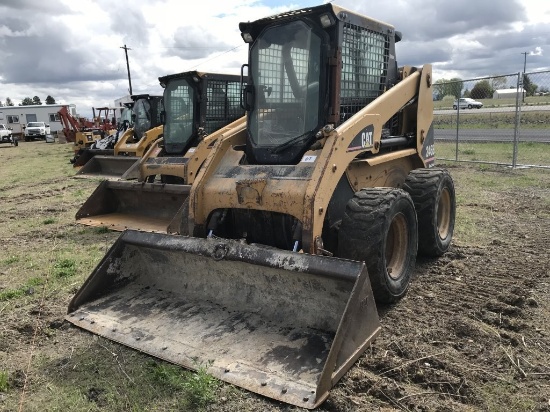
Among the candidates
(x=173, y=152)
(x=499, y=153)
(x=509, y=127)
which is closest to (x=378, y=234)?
(x=173, y=152)

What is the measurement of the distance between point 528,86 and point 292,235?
1168cm

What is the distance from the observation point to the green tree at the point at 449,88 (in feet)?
45.1

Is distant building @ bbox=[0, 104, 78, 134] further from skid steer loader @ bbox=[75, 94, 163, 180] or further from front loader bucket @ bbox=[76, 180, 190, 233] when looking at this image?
front loader bucket @ bbox=[76, 180, 190, 233]

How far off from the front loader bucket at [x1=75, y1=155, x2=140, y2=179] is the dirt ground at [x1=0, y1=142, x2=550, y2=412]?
7891mm

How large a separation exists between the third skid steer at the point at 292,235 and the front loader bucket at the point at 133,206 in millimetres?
2041

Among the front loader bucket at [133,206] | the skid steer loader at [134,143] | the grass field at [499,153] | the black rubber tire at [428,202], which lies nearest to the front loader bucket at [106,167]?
the skid steer loader at [134,143]

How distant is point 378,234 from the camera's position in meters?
3.97

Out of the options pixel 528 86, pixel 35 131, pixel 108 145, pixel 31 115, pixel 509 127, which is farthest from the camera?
pixel 31 115

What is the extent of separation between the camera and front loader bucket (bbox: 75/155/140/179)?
14.2m

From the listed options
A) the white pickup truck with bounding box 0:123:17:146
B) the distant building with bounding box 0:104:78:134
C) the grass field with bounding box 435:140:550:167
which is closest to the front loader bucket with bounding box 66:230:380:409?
the grass field with bounding box 435:140:550:167

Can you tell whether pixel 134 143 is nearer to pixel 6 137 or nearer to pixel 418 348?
pixel 418 348

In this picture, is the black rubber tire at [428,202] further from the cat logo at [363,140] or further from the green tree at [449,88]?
the green tree at [449,88]

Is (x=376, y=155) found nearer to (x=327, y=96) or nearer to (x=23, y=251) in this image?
(x=327, y=96)

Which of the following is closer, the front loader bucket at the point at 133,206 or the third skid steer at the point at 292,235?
the third skid steer at the point at 292,235
